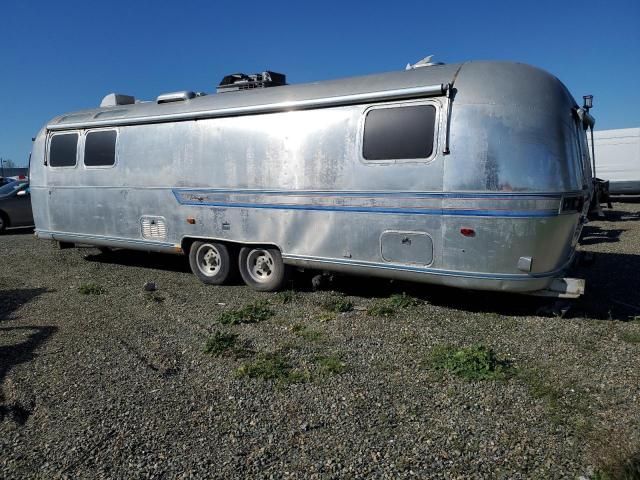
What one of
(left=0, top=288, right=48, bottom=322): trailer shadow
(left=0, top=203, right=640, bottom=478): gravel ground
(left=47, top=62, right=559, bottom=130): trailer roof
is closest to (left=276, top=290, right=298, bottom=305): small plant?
(left=0, top=203, right=640, bottom=478): gravel ground

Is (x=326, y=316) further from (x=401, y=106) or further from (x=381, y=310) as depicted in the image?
(x=401, y=106)

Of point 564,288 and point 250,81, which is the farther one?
point 250,81

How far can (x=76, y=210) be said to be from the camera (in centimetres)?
971

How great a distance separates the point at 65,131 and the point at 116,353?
19.9 ft

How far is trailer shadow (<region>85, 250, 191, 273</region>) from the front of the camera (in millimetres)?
10087

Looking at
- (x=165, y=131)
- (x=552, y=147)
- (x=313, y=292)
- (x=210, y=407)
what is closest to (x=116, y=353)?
(x=210, y=407)

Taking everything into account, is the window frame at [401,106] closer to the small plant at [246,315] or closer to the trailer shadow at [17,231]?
the small plant at [246,315]

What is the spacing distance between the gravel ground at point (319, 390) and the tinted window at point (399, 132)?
1951 millimetres

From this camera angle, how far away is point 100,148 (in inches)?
364

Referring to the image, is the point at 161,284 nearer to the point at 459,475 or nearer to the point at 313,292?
the point at 313,292

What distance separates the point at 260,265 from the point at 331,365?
131 inches

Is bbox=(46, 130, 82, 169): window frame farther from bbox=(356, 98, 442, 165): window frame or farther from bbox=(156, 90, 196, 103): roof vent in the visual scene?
bbox=(356, 98, 442, 165): window frame

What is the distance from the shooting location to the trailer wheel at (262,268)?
24.9 feet

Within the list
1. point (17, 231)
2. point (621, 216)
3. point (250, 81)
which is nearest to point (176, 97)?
point (250, 81)
